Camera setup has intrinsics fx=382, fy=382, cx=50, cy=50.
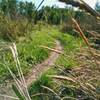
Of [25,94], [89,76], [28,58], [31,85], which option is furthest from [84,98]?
[28,58]

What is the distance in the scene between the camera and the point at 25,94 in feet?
3.71

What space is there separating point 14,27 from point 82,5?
464 inches

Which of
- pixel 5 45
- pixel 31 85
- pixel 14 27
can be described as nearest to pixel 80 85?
pixel 5 45

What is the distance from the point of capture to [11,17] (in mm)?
13609

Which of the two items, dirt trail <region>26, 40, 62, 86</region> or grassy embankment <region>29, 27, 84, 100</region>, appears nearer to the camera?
grassy embankment <region>29, 27, 84, 100</region>

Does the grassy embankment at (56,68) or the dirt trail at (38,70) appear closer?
the grassy embankment at (56,68)

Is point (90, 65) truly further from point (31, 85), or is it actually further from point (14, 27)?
point (14, 27)

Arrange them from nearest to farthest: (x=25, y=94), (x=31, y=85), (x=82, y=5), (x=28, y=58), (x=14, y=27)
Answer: (x=82, y=5)
(x=25, y=94)
(x=31, y=85)
(x=28, y=58)
(x=14, y=27)

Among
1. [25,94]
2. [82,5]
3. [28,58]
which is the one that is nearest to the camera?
[82,5]

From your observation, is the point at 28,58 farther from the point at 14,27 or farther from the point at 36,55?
the point at 14,27

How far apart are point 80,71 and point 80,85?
217mm

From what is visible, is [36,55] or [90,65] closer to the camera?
[90,65]

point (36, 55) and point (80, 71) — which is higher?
point (80, 71)

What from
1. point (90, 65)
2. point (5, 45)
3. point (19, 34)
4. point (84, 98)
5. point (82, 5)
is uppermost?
point (82, 5)
